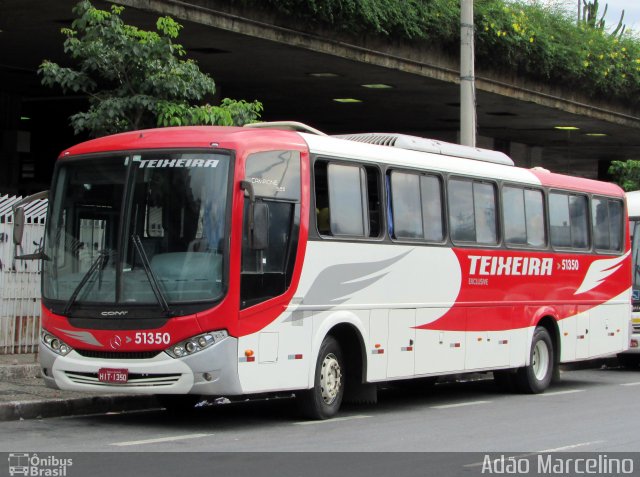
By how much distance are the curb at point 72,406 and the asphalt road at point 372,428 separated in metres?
0.19

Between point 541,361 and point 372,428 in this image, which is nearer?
point 372,428

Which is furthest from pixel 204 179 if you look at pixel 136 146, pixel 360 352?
pixel 360 352

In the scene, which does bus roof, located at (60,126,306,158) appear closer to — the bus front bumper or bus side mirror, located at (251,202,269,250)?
bus side mirror, located at (251,202,269,250)

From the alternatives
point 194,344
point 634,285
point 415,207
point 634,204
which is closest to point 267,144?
point 194,344

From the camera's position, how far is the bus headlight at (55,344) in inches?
475

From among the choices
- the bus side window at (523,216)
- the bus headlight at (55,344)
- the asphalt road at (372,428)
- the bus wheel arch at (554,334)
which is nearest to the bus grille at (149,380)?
the asphalt road at (372,428)

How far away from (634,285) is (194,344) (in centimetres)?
1277

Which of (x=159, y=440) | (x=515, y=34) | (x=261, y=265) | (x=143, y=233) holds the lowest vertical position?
(x=159, y=440)

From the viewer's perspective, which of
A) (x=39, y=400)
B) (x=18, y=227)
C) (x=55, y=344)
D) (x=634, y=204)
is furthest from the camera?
(x=634, y=204)

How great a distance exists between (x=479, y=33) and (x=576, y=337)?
890 cm

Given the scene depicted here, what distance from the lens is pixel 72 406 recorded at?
13141 millimetres

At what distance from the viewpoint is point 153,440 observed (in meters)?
11.0

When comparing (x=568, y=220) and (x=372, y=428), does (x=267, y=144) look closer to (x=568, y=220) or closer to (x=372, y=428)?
(x=372, y=428)

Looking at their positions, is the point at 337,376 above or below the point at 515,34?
below
